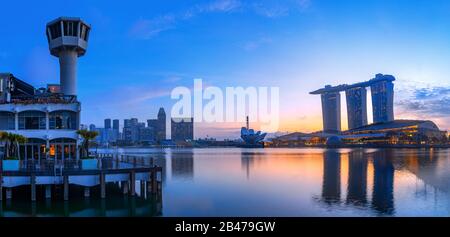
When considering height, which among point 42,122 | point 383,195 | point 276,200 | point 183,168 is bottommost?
point 183,168

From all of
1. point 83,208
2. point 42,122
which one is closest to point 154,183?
point 83,208

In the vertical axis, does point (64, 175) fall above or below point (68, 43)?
below

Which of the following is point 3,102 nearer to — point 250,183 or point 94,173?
point 94,173

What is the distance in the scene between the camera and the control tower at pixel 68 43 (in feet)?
180

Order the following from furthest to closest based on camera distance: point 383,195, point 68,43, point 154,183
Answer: point 68,43 < point 383,195 < point 154,183

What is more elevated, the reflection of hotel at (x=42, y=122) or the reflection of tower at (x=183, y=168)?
the reflection of hotel at (x=42, y=122)

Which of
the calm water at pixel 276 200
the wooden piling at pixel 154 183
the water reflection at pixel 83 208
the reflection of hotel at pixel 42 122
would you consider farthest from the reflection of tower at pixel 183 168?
the water reflection at pixel 83 208

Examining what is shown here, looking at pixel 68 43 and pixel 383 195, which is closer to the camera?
pixel 383 195

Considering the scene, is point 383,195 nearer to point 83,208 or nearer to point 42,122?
point 83,208

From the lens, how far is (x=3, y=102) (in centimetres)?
4191

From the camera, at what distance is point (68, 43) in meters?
54.9

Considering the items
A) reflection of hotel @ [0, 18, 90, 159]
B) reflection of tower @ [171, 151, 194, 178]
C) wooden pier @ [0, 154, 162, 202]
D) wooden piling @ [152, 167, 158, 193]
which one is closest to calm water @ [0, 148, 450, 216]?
wooden piling @ [152, 167, 158, 193]

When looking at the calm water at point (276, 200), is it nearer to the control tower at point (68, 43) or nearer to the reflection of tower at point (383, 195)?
the reflection of tower at point (383, 195)

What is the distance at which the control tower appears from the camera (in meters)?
54.8
